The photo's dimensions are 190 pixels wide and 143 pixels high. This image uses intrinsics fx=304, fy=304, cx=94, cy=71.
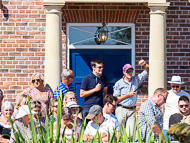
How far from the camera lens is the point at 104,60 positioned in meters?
6.95

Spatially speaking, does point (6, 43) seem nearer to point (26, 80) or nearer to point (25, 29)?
point (25, 29)

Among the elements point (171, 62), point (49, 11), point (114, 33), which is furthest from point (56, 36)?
point (171, 62)

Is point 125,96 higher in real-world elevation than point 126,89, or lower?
lower

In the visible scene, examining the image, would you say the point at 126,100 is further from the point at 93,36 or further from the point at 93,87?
the point at 93,36

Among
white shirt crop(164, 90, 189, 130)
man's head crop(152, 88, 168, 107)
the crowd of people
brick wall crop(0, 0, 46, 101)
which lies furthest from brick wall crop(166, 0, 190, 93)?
brick wall crop(0, 0, 46, 101)

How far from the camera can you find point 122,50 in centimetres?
694

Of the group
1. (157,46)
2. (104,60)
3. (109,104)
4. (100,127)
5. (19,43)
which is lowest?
(100,127)

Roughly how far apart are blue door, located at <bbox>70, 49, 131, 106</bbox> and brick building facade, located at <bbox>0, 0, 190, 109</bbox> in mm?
381

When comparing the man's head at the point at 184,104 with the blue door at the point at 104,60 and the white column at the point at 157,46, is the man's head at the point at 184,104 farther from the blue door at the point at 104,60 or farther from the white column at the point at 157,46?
the blue door at the point at 104,60

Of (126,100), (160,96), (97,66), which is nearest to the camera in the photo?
(160,96)

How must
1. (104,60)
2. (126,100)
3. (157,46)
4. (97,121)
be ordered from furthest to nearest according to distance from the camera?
(104,60)
(157,46)
(126,100)
(97,121)

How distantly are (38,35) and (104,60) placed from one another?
5.18ft

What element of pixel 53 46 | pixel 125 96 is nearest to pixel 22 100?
pixel 53 46

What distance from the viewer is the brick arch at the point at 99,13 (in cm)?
668
